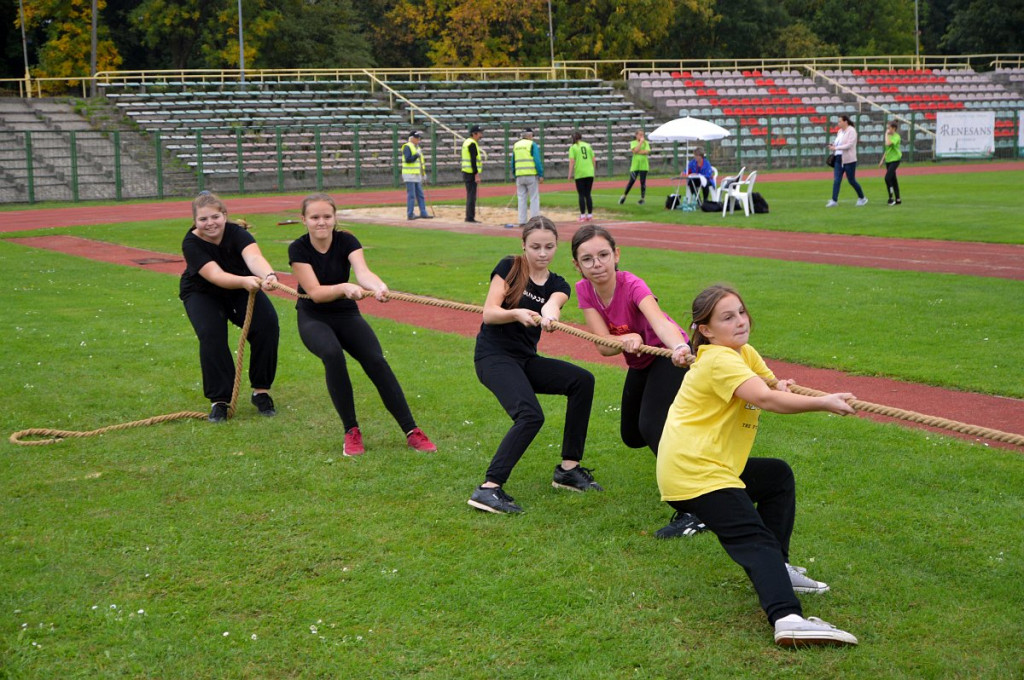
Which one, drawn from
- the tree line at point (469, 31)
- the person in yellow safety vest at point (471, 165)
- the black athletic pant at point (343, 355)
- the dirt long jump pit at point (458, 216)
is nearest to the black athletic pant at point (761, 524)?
the black athletic pant at point (343, 355)

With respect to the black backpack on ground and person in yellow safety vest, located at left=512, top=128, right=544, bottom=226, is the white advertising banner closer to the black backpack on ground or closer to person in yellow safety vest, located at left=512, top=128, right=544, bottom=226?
the black backpack on ground

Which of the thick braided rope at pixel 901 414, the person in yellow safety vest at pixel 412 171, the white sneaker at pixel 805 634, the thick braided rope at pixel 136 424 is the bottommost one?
the white sneaker at pixel 805 634

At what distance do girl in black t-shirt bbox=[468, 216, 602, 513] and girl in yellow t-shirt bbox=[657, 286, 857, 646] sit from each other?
1371 mm

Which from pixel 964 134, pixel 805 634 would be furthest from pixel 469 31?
pixel 805 634

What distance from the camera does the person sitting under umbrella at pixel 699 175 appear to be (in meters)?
25.6

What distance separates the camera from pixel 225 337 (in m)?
8.10

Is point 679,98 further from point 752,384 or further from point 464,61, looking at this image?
point 752,384

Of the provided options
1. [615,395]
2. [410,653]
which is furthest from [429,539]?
[615,395]

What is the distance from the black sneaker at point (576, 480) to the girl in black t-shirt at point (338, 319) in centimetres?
106

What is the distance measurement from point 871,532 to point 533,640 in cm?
198

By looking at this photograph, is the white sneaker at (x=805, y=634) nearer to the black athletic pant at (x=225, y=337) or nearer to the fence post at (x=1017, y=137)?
the black athletic pant at (x=225, y=337)

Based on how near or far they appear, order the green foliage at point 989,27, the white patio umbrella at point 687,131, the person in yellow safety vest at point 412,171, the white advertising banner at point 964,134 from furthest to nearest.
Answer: the green foliage at point 989,27 < the white advertising banner at point 964,134 < the white patio umbrella at point 687,131 < the person in yellow safety vest at point 412,171

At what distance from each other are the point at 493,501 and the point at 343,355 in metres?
1.67

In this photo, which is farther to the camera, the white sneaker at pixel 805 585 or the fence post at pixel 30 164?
the fence post at pixel 30 164
